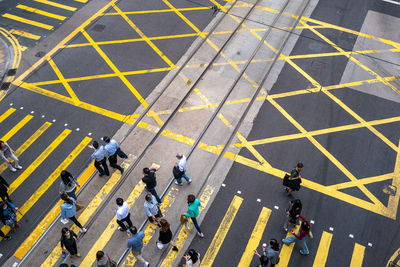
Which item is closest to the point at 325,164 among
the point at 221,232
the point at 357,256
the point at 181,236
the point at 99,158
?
the point at 357,256

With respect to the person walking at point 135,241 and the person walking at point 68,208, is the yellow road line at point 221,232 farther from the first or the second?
the person walking at point 68,208

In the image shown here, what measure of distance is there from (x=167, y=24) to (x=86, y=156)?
9.00 m

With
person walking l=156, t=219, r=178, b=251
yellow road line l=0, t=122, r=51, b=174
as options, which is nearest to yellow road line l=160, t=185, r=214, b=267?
person walking l=156, t=219, r=178, b=251

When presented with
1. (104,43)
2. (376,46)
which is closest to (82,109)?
(104,43)

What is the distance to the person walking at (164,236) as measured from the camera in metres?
9.09

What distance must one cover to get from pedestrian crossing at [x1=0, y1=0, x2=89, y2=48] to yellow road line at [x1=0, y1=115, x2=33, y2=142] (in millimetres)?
5010

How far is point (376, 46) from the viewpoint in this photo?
56.6 ft

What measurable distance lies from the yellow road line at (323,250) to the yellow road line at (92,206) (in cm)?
696

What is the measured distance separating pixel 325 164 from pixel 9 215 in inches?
421

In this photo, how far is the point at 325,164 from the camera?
40.9 feet

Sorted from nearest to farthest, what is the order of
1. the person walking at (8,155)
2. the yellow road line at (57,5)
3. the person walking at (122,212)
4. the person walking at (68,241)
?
the person walking at (68,241) → the person walking at (122,212) → the person walking at (8,155) → the yellow road line at (57,5)

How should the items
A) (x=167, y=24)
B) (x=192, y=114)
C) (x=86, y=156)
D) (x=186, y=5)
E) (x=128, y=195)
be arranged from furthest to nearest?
1. (x=186, y=5)
2. (x=167, y=24)
3. (x=192, y=114)
4. (x=86, y=156)
5. (x=128, y=195)

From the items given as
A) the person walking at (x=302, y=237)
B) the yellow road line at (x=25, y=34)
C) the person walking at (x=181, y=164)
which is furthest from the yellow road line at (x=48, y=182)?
the person walking at (x=302, y=237)

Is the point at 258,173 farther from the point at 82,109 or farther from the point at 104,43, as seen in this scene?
the point at 104,43
